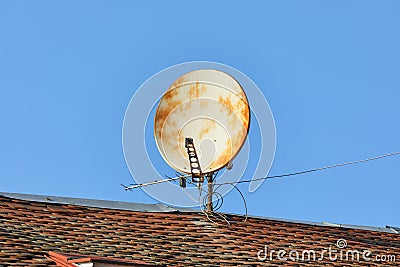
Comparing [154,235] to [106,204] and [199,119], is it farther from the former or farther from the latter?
[199,119]

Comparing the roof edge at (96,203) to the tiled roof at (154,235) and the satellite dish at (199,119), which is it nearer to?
the tiled roof at (154,235)

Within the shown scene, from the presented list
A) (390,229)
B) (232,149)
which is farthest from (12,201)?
(390,229)

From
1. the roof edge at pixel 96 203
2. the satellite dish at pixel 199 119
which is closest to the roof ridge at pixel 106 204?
the roof edge at pixel 96 203

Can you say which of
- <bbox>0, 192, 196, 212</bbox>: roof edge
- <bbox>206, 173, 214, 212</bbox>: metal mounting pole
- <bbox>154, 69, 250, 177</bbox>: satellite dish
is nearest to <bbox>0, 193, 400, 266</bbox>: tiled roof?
<bbox>0, 192, 196, 212</bbox>: roof edge

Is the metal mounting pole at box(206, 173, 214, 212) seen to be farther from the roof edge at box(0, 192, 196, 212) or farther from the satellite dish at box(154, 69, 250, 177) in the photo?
the roof edge at box(0, 192, 196, 212)

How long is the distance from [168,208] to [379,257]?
3.27 metres

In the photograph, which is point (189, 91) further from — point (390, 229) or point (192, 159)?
point (390, 229)

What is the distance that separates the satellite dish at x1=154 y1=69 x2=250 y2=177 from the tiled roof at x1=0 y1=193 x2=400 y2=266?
0.86m

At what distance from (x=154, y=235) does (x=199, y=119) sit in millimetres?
2443

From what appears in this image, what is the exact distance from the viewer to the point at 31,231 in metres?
12.1

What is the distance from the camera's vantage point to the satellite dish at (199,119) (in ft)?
47.5

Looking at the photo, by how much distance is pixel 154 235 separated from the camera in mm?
12961

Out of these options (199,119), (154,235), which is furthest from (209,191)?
(154,235)

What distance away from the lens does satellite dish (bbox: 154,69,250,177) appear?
47.5ft
